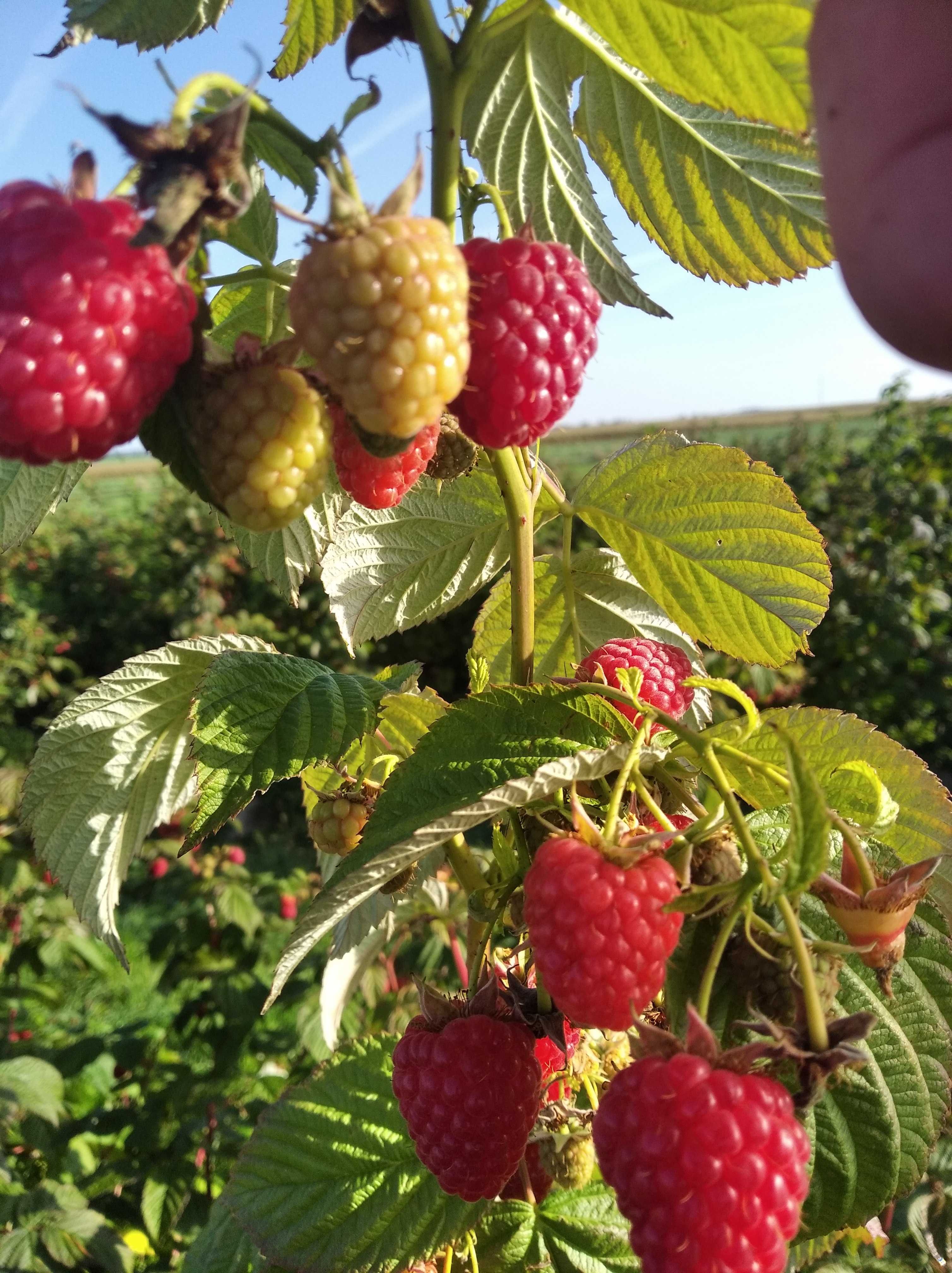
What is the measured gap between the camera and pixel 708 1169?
21.0 inches

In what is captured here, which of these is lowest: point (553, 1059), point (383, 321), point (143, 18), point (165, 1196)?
point (165, 1196)

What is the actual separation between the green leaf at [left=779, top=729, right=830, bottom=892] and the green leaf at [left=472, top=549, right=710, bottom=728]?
0.56 m

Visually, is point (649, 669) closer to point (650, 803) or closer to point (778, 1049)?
point (650, 803)

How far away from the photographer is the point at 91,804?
40.4 inches

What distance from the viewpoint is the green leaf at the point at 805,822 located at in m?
0.50

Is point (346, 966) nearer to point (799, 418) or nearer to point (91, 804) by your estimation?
point (91, 804)

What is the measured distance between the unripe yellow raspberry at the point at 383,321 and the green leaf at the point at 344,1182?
776 millimetres

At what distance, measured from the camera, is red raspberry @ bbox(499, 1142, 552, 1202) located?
3.25 feet

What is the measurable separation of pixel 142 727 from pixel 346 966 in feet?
1.61

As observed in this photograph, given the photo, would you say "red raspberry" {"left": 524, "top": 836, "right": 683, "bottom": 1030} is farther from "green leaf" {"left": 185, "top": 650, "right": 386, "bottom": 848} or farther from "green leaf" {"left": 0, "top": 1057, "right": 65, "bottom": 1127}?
"green leaf" {"left": 0, "top": 1057, "right": 65, "bottom": 1127}

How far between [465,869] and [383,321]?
1.75 ft

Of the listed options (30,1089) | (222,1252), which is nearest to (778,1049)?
(222,1252)

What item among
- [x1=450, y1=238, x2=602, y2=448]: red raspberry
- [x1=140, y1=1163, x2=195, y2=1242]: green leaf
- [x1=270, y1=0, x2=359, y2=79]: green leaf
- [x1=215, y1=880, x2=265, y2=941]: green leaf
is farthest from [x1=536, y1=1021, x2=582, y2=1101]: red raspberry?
[x1=215, y1=880, x2=265, y2=941]: green leaf

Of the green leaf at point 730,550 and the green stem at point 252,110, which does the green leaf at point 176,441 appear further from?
the green leaf at point 730,550
